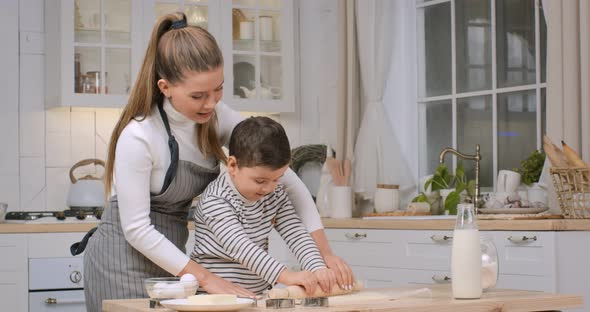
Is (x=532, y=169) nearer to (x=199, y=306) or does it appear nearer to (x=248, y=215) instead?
(x=248, y=215)

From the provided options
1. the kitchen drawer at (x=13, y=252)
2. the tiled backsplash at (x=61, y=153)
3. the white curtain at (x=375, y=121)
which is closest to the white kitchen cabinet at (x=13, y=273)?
the kitchen drawer at (x=13, y=252)

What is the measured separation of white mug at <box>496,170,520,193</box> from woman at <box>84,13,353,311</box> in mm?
1893

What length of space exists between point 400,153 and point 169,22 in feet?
8.53

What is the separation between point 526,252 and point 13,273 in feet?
7.43

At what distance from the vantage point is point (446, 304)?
183 cm

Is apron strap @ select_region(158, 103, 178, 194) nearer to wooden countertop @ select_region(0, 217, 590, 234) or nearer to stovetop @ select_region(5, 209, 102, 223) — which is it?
wooden countertop @ select_region(0, 217, 590, 234)

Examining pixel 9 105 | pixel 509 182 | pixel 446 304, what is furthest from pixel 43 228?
pixel 446 304

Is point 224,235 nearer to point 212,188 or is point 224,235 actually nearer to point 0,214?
point 212,188

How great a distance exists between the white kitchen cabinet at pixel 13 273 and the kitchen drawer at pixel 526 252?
2.11 m

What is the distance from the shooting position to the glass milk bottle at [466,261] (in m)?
1.94

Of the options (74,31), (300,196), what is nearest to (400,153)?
(74,31)

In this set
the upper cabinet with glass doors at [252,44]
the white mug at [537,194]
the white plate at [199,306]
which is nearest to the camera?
the white plate at [199,306]

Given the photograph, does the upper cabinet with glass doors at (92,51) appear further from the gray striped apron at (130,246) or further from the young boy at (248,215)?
the young boy at (248,215)

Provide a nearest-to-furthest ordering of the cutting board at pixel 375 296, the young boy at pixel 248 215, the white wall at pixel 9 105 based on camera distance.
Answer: the cutting board at pixel 375 296 < the young boy at pixel 248 215 < the white wall at pixel 9 105
